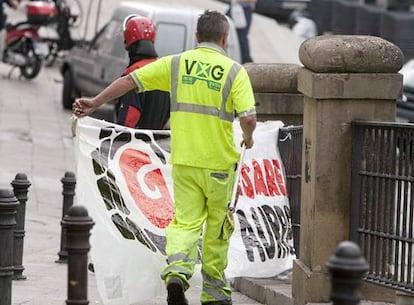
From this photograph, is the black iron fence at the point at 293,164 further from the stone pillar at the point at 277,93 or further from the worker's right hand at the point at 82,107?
the worker's right hand at the point at 82,107

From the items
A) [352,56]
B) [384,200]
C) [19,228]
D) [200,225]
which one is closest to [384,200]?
[384,200]

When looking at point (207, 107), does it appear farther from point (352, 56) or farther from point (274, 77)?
point (274, 77)

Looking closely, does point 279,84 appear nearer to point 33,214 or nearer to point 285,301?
point 285,301

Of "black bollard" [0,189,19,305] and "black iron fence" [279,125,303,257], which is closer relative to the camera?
"black bollard" [0,189,19,305]

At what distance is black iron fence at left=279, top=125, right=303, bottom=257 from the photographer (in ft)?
33.1

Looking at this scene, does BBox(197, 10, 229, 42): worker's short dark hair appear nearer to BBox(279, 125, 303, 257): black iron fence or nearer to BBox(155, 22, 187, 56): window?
BBox(279, 125, 303, 257): black iron fence

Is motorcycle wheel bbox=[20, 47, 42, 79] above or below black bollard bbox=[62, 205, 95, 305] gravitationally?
above

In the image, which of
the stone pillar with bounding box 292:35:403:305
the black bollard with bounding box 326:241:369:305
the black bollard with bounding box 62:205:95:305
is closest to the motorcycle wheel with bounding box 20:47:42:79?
the stone pillar with bounding box 292:35:403:305

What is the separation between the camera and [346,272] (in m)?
5.39

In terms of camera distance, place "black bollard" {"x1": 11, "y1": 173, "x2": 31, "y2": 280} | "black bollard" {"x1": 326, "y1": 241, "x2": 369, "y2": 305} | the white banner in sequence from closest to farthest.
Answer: "black bollard" {"x1": 326, "y1": 241, "x2": 369, "y2": 305} → the white banner → "black bollard" {"x1": 11, "y1": 173, "x2": 31, "y2": 280}

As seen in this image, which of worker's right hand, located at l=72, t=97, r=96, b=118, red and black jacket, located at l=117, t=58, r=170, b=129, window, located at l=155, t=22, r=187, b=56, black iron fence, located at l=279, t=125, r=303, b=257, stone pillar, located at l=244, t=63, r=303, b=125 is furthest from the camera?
window, located at l=155, t=22, r=187, b=56

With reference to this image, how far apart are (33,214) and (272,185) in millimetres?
4737

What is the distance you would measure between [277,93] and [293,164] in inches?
42.9

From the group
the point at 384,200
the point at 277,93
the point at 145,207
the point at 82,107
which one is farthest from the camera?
the point at 277,93
